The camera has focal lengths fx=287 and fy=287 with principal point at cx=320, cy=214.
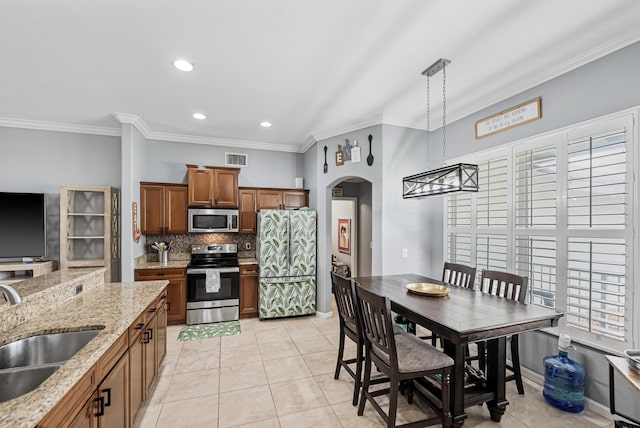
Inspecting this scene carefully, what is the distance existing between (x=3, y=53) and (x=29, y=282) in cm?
195

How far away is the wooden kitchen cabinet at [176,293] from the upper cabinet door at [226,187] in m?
1.18

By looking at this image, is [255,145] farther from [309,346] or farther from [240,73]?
[309,346]

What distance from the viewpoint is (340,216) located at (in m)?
6.82

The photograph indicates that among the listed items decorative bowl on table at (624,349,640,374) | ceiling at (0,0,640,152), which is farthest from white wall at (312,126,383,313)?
decorative bowl on table at (624,349,640,374)

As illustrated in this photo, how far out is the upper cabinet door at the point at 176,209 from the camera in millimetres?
4465

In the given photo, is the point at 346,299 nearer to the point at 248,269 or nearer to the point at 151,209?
the point at 248,269

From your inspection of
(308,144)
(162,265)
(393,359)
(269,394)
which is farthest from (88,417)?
(308,144)

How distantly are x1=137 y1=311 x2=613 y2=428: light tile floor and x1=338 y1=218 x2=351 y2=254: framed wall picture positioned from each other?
3039 millimetres

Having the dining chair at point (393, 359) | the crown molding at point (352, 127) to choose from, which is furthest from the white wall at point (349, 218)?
the dining chair at point (393, 359)

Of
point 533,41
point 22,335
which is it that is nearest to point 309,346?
point 22,335

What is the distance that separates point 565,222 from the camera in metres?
2.54

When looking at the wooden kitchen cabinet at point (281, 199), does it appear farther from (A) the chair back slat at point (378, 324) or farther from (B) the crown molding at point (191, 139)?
(A) the chair back slat at point (378, 324)

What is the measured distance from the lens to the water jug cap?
236cm

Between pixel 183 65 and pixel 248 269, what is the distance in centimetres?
292
